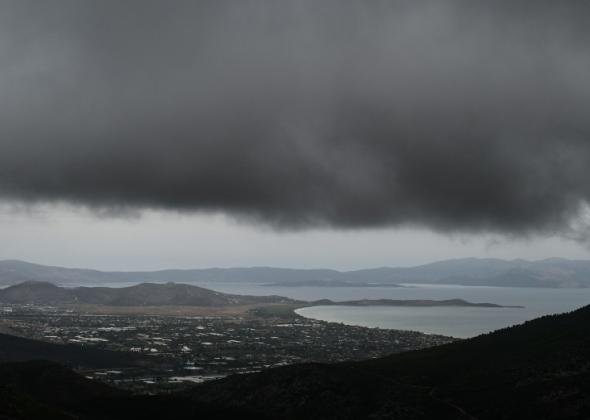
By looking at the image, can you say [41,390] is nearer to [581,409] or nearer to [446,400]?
[446,400]

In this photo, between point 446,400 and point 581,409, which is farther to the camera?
point 446,400

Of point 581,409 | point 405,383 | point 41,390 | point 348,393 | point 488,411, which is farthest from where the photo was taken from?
point 41,390

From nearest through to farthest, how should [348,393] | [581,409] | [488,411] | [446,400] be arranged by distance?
[581,409] < [488,411] < [446,400] < [348,393]

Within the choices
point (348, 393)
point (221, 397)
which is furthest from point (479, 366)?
point (221, 397)

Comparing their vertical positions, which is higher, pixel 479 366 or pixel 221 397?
pixel 479 366

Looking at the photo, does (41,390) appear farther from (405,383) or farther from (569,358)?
(569,358)

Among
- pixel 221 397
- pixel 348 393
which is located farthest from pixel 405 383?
pixel 221 397
